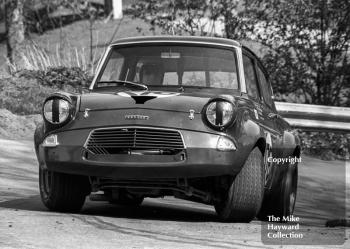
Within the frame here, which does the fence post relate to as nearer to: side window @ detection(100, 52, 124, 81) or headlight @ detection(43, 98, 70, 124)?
side window @ detection(100, 52, 124, 81)

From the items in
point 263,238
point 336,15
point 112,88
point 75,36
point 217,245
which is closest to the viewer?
point 217,245

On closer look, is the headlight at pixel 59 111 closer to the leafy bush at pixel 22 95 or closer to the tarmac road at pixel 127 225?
the tarmac road at pixel 127 225

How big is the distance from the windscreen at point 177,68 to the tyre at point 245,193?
39.8 inches

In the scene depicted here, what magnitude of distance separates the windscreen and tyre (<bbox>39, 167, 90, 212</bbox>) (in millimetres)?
1007

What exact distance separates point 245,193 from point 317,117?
684 cm

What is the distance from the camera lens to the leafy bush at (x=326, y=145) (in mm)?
15781

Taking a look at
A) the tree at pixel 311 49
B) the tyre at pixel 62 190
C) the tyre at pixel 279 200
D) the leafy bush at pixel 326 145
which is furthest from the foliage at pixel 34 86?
the tyre at pixel 62 190

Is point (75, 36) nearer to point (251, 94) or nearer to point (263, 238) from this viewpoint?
point (251, 94)

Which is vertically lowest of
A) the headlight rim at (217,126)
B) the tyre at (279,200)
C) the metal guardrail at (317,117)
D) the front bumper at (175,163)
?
the metal guardrail at (317,117)

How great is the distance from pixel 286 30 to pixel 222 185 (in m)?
10.1

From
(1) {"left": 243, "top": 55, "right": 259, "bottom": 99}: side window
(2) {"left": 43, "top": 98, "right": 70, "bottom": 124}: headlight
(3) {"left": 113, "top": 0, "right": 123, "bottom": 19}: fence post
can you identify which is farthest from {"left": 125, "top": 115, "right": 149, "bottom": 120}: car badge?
(3) {"left": 113, "top": 0, "right": 123, "bottom": 19}: fence post

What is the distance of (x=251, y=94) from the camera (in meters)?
8.70

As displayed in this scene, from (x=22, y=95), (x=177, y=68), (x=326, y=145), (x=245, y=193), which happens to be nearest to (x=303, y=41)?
(x=326, y=145)

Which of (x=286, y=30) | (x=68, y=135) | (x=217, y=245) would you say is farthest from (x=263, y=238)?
(x=286, y=30)
